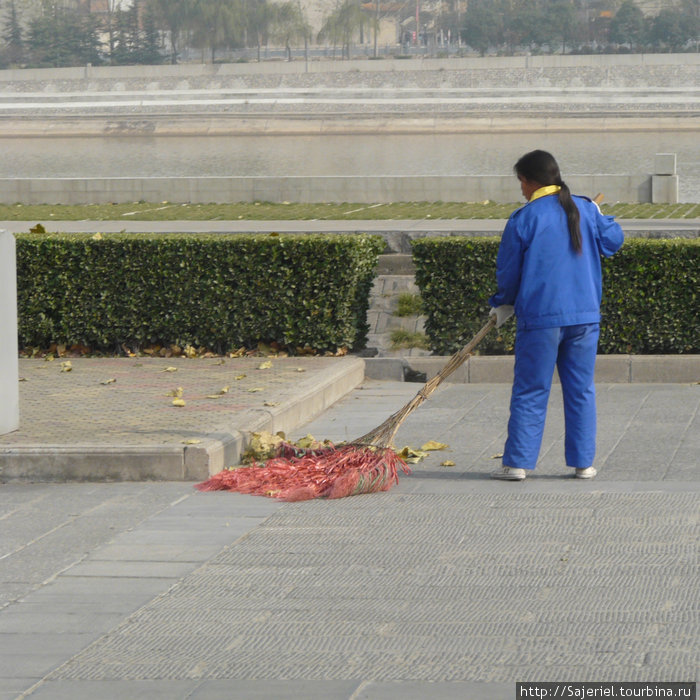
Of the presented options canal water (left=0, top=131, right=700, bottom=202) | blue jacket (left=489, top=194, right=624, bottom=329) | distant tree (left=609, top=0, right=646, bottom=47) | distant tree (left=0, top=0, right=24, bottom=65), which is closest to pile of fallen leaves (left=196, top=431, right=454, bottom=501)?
blue jacket (left=489, top=194, right=624, bottom=329)

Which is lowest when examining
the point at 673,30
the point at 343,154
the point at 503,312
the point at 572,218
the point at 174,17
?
the point at 503,312

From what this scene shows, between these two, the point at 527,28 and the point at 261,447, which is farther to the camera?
the point at 527,28

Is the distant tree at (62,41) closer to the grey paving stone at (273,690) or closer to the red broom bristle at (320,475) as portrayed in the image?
the red broom bristle at (320,475)

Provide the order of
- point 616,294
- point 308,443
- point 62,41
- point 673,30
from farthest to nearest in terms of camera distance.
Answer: point 62,41 < point 673,30 < point 616,294 < point 308,443

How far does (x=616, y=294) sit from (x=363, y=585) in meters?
5.28

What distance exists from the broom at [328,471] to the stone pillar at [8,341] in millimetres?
1326

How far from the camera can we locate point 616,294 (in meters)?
9.23

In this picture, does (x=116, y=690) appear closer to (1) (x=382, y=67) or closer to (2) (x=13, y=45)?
(1) (x=382, y=67)

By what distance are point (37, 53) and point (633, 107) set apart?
156ft

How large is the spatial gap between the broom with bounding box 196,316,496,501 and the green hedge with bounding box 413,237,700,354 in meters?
3.07

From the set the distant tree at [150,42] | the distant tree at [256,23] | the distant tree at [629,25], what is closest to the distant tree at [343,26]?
the distant tree at [256,23]

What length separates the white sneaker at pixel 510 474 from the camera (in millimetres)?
6012

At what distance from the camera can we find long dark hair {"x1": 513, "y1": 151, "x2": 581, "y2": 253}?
588 centimetres

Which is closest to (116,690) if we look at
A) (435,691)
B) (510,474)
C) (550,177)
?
(435,691)
